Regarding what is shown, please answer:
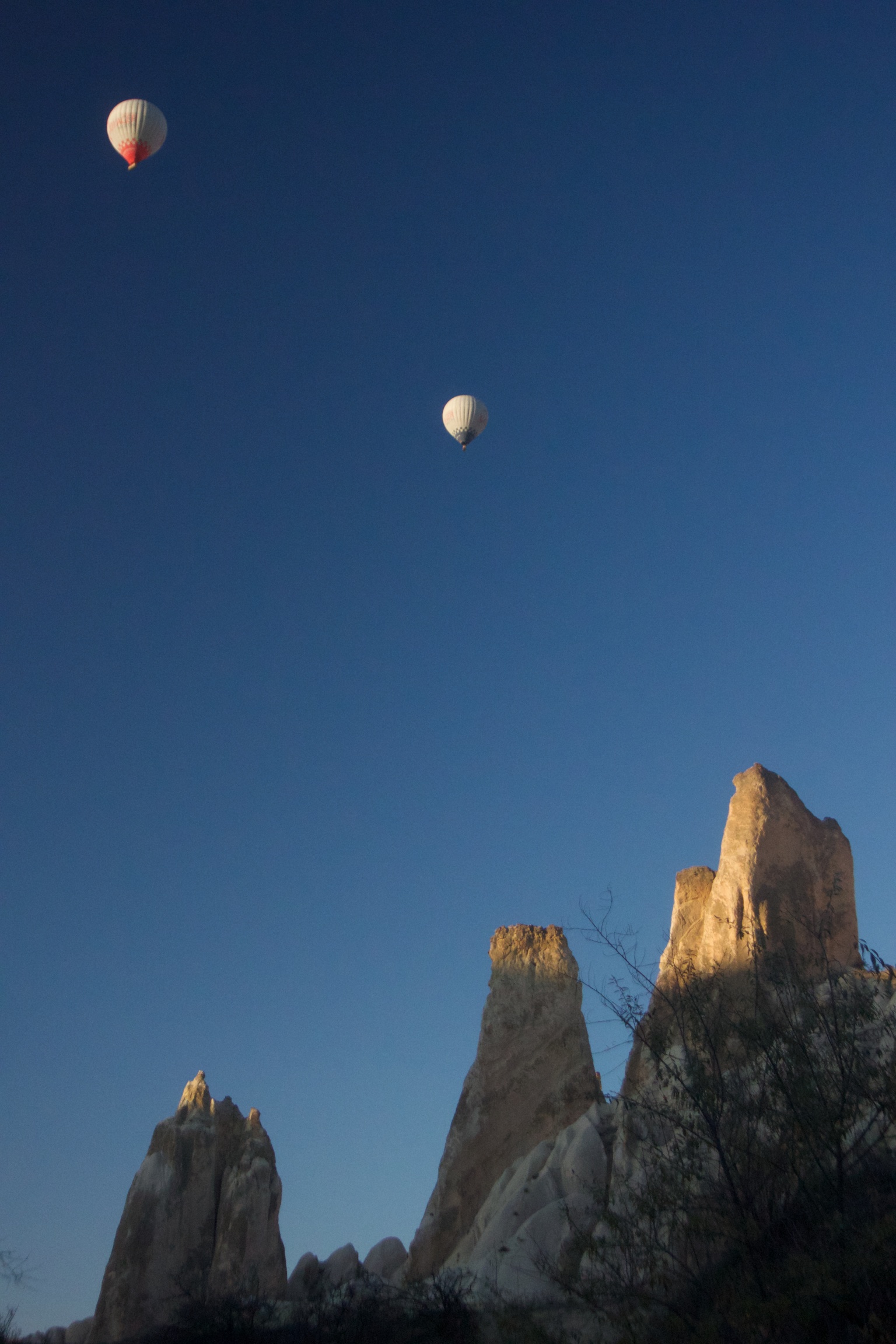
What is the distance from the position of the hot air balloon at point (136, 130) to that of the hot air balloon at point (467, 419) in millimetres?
14624

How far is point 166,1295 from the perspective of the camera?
29844mm

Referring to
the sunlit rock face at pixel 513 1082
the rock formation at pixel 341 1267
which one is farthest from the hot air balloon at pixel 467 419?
the rock formation at pixel 341 1267

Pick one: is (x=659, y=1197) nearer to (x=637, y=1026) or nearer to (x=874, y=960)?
(x=637, y=1026)

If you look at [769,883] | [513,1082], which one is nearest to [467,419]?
[769,883]

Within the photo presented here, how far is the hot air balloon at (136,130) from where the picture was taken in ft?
115

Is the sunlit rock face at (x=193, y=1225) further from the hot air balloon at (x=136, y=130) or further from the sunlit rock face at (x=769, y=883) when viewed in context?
the hot air balloon at (x=136, y=130)

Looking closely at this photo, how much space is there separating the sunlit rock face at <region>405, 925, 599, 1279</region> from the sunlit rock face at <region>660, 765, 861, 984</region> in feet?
13.0

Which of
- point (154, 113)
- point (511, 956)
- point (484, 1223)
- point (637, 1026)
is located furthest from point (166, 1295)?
point (154, 113)

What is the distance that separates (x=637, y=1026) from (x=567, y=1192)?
404 inches

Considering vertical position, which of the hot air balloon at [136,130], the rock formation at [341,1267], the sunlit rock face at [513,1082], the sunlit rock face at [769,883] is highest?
the hot air balloon at [136,130]

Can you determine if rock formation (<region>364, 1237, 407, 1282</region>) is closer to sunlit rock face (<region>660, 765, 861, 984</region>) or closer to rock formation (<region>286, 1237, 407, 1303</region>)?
rock formation (<region>286, 1237, 407, 1303</region>)

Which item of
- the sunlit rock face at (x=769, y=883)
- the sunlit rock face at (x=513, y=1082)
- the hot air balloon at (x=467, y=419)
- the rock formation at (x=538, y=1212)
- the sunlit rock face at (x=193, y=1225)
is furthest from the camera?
the hot air balloon at (x=467, y=419)

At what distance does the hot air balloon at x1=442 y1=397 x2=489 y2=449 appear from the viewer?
40406 millimetres

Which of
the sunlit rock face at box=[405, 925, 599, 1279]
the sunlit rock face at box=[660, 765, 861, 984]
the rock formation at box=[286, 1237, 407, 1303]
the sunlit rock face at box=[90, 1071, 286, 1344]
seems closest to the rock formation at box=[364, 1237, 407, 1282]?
the rock formation at box=[286, 1237, 407, 1303]
